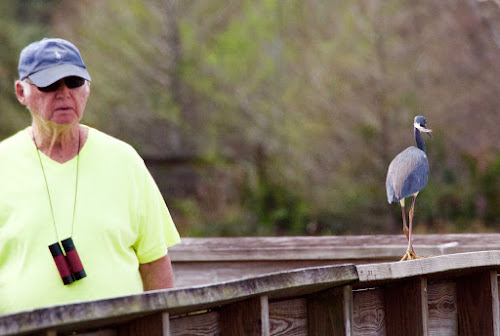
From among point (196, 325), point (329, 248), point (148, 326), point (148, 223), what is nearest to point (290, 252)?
point (329, 248)

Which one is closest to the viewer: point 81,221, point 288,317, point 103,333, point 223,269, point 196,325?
point 103,333

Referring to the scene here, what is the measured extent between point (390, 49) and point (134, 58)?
11620 mm

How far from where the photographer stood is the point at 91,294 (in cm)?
310

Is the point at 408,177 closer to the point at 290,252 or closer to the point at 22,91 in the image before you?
the point at 290,252

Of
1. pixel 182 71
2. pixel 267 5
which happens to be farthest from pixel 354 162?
pixel 182 71

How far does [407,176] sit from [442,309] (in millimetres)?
541

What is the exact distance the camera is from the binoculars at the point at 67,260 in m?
3.03

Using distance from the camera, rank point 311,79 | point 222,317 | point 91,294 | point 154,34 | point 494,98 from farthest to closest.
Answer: point 154,34, point 311,79, point 494,98, point 91,294, point 222,317

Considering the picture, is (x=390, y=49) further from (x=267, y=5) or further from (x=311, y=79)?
(x=267, y=5)

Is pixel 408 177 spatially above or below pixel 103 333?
above

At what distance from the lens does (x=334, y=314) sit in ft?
9.93

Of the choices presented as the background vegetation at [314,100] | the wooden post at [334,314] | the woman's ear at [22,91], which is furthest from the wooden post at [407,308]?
the background vegetation at [314,100]

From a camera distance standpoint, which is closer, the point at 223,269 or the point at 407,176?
the point at 407,176

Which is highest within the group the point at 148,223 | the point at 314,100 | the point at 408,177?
the point at 314,100
